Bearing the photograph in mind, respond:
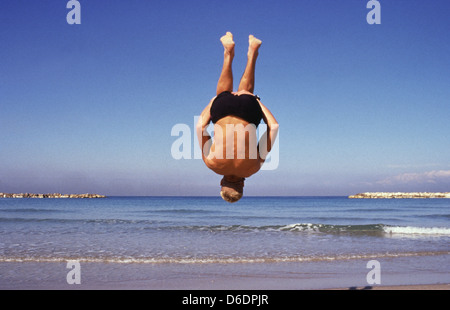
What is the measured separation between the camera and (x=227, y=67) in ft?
13.0

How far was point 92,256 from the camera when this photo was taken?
365 inches

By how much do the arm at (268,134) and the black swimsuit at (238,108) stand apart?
69 millimetres

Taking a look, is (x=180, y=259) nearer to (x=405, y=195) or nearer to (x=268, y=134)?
(x=268, y=134)

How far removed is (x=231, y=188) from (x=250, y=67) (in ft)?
4.11

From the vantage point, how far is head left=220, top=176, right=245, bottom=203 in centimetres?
397

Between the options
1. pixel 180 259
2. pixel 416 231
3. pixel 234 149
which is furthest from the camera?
pixel 416 231

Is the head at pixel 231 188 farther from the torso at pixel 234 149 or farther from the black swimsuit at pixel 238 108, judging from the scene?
the black swimsuit at pixel 238 108

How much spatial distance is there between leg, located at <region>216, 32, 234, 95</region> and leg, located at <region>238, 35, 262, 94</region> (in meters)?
0.15

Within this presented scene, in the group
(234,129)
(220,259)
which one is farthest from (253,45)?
(220,259)

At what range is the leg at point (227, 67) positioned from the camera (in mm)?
3887
